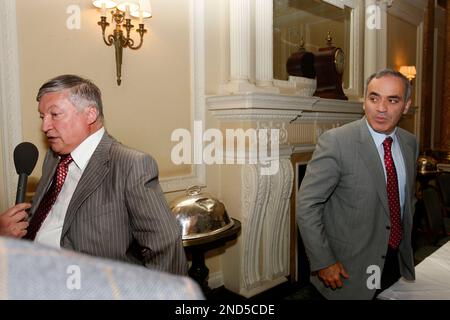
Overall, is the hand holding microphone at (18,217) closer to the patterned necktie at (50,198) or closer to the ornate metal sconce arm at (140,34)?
the patterned necktie at (50,198)

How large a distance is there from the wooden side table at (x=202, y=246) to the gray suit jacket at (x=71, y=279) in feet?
7.41

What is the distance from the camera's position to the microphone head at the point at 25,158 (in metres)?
1.67

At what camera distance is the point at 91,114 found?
5.83 ft

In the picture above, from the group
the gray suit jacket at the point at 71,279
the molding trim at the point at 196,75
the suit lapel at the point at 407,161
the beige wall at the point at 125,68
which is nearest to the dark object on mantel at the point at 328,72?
the molding trim at the point at 196,75

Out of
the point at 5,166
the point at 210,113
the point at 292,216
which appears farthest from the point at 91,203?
the point at 292,216

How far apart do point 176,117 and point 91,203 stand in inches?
64.5

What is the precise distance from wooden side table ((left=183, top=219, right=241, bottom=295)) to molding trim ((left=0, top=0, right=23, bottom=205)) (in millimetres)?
1184

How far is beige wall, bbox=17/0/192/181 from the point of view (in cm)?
Answer: 235

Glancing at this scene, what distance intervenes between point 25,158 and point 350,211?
1575 mm

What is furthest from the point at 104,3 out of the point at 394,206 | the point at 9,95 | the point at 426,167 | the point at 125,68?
the point at 426,167

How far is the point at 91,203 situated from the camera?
1.61 m

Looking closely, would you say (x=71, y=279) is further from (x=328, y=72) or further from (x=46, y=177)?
(x=328, y=72)
